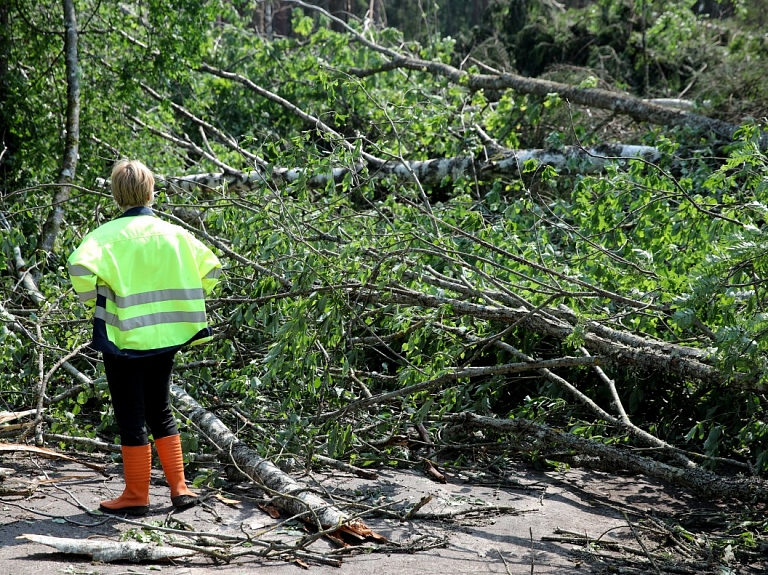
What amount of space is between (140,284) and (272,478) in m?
1.02

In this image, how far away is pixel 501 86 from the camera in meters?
8.51

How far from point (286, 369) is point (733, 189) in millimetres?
4403

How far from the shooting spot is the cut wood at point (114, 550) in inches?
116

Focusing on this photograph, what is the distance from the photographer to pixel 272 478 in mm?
3766

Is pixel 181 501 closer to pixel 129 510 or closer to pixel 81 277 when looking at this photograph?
pixel 129 510

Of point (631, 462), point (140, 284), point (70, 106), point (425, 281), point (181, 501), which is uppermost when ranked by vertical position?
point (70, 106)

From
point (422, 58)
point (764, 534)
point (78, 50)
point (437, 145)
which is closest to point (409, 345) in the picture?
point (764, 534)

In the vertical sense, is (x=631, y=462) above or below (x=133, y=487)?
below

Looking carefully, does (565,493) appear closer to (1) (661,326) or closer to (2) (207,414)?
(1) (661,326)

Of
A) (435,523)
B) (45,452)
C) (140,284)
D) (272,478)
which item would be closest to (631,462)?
(435,523)

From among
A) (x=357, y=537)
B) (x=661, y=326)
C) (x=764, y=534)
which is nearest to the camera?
(x=357, y=537)

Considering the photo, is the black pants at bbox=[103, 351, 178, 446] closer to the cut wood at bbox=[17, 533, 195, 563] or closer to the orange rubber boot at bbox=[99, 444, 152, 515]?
the orange rubber boot at bbox=[99, 444, 152, 515]

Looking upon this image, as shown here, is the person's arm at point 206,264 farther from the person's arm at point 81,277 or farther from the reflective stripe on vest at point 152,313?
the person's arm at point 81,277

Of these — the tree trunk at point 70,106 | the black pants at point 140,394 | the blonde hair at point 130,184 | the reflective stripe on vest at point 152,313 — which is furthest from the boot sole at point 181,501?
the tree trunk at point 70,106
